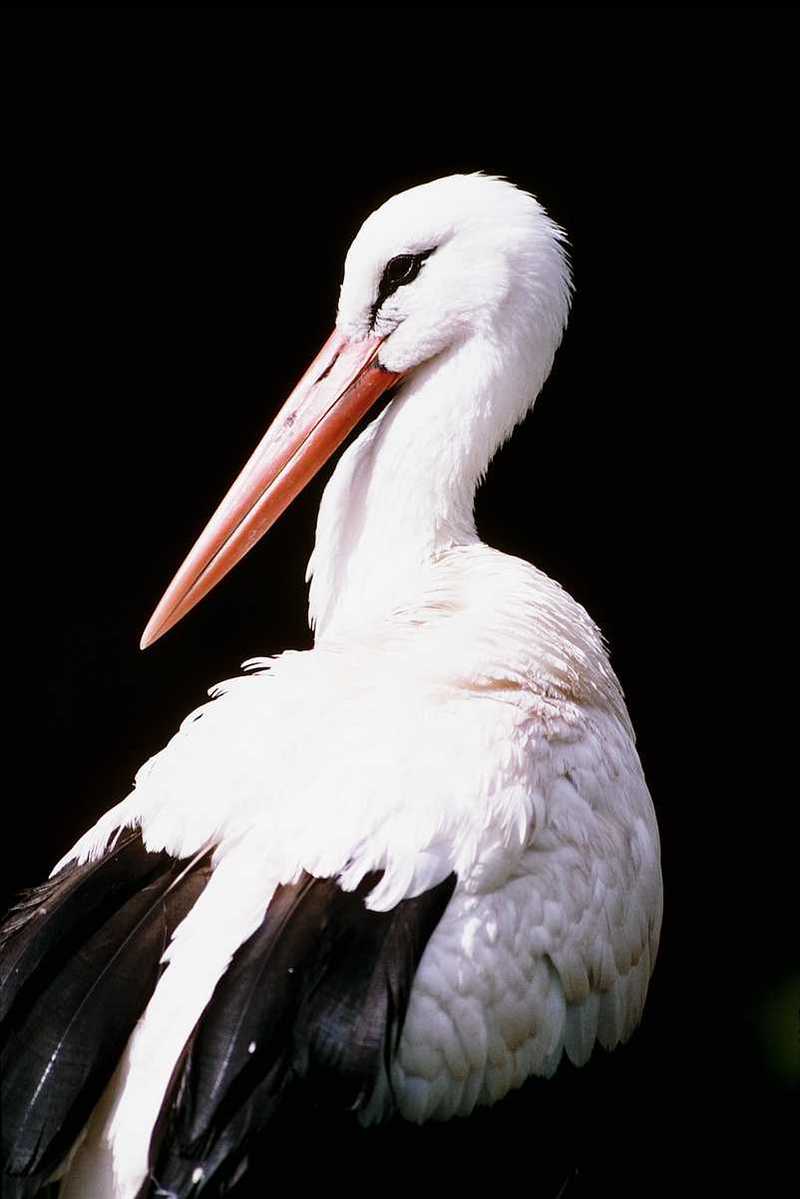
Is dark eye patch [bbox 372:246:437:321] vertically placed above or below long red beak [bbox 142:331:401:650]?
above

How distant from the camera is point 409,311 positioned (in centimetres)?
193

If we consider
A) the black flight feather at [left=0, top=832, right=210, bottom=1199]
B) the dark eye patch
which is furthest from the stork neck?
the black flight feather at [left=0, top=832, right=210, bottom=1199]

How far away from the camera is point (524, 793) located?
1486mm

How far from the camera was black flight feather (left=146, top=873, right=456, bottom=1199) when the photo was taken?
1.26 metres

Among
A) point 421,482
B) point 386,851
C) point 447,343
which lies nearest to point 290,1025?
point 386,851

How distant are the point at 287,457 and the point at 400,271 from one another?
0.28 meters

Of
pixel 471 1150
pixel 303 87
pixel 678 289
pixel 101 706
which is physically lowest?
pixel 101 706

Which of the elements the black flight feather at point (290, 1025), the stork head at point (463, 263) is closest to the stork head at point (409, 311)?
the stork head at point (463, 263)

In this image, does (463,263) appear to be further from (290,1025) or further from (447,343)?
(290,1025)

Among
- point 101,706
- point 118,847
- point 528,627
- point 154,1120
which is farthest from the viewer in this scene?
point 101,706

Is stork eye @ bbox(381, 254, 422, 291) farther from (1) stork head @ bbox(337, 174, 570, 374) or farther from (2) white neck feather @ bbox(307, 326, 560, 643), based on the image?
(2) white neck feather @ bbox(307, 326, 560, 643)

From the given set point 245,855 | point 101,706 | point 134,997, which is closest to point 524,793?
point 245,855

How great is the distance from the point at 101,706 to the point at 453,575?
129 centimetres

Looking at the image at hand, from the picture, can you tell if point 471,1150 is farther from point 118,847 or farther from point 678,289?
point 678,289
